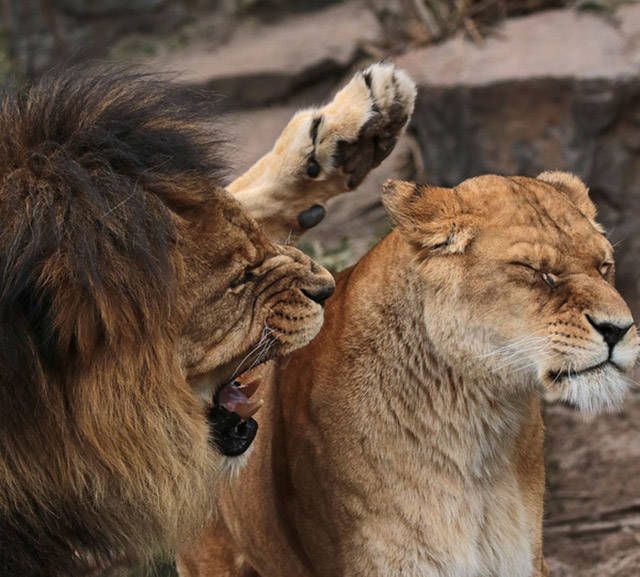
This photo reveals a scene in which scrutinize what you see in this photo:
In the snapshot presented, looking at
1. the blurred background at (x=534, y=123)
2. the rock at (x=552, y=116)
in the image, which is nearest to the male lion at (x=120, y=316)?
the blurred background at (x=534, y=123)

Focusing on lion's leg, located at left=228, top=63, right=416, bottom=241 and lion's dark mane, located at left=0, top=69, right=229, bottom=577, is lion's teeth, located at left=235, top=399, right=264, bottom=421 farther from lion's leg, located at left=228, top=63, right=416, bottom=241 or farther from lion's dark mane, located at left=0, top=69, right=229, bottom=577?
lion's leg, located at left=228, top=63, right=416, bottom=241

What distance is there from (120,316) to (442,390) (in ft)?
3.29

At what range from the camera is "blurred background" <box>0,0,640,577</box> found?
4.83 m

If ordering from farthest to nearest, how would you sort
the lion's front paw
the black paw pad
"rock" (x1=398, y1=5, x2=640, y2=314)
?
"rock" (x1=398, y1=5, x2=640, y2=314)
the black paw pad
the lion's front paw

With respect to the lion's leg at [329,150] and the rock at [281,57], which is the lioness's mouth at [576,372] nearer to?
the lion's leg at [329,150]

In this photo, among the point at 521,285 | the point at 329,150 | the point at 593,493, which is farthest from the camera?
the point at 593,493

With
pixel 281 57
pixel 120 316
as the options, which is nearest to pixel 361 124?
pixel 120 316

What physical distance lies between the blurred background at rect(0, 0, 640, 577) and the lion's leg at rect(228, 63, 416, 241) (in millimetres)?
1260

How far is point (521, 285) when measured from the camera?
2.96 meters

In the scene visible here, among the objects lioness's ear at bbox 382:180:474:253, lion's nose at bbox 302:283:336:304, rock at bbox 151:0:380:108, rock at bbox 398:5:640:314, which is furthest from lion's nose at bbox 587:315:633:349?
rock at bbox 151:0:380:108

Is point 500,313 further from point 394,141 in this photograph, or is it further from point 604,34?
point 604,34

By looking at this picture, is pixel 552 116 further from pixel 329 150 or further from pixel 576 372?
pixel 576 372

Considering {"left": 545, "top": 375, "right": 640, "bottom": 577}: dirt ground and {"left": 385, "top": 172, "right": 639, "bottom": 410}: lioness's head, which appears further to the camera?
{"left": 545, "top": 375, "right": 640, "bottom": 577}: dirt ground

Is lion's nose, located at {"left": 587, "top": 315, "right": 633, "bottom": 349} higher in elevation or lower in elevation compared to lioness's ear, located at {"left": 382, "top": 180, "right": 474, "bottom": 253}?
lower
